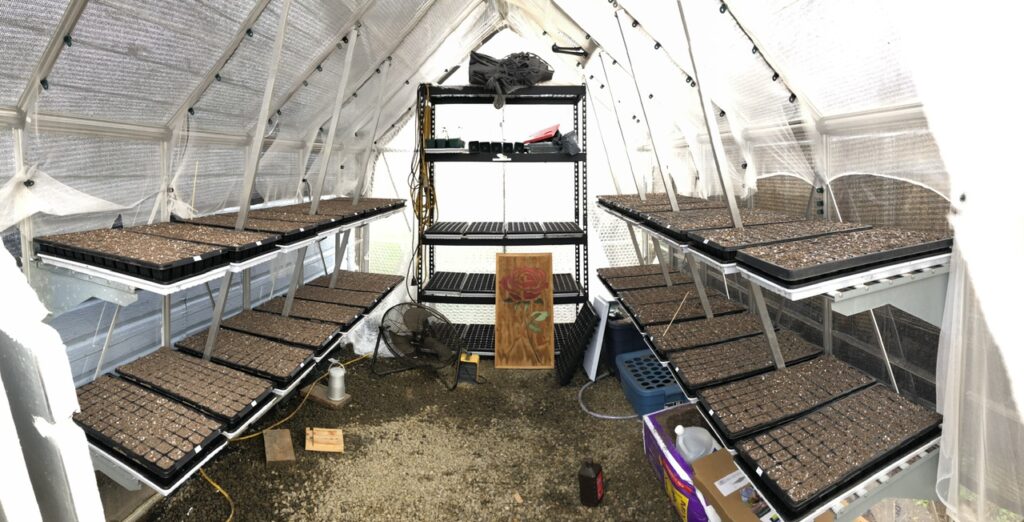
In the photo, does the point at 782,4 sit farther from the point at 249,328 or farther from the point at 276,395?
the point at 249,328

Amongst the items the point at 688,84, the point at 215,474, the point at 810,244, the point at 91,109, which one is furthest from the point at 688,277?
the point at 91,109

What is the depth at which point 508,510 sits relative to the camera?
2.65 metres

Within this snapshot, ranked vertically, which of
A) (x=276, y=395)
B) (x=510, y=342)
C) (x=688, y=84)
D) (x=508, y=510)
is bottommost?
(x=508, y=510)

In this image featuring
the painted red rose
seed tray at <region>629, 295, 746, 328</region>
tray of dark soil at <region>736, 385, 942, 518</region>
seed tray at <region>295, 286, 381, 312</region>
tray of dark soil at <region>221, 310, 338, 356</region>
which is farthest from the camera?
the painted red rose

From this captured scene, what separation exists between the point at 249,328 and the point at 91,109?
1.45 meters

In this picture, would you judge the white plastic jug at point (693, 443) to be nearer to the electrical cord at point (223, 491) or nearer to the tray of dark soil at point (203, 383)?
the tray of dark soil at point (203, 383)

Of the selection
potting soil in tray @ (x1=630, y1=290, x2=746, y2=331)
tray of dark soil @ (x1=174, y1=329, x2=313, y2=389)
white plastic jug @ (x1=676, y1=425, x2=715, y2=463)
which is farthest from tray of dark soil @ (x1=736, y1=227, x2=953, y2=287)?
tray of dark soil @ (x1=174, y1=329, x2=313, y2=389)

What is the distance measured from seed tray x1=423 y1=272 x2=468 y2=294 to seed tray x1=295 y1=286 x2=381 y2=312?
2.12 ft

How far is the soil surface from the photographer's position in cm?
262

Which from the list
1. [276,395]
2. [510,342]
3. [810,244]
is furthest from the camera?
[510,342]

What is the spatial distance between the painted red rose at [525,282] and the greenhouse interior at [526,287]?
0.02 meters

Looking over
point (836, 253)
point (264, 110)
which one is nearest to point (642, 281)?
point (836, 253)

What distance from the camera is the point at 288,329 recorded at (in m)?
3.17

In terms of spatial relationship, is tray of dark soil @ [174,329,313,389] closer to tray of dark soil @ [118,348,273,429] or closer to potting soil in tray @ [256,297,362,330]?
tray of dark soil @ [118,348,273,429]
